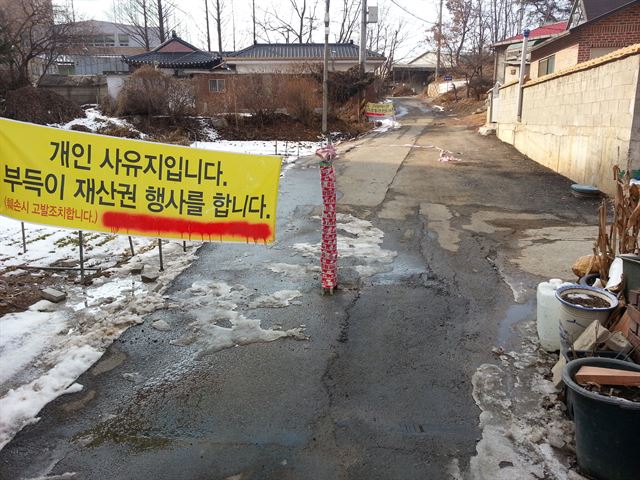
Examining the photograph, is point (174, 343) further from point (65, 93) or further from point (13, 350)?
point (65, 93)

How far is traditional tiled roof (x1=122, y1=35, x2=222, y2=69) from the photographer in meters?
33.0

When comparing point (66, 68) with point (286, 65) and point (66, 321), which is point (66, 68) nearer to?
point (286, 65)

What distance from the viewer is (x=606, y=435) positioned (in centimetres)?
286

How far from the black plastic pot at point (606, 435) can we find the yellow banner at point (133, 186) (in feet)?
11.8

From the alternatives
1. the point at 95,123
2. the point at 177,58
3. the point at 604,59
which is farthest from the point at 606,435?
the point at 177,58

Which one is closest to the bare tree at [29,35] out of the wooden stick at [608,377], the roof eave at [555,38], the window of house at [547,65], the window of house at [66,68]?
the window of house at [66,68]

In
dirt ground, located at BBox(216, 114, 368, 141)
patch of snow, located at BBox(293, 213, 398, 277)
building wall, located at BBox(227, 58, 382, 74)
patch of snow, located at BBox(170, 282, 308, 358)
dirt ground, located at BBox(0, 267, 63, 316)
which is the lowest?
patch of snow, located at BBox(170, 282, 308, 358)

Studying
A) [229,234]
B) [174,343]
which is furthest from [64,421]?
[229,234]

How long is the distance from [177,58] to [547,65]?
23.6m

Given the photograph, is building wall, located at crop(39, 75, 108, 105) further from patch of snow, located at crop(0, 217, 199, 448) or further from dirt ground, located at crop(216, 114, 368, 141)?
patch of snow, located at crop(0, 217, 199, 448)

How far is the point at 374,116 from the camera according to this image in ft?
101

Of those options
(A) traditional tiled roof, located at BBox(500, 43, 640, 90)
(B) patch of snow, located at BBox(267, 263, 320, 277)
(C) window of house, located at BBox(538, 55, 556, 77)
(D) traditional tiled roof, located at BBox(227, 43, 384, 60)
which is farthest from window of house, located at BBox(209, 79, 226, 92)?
(B) patch of snow, located at BBox(267, 263, 320, 277)

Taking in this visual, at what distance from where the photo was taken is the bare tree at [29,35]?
23641 millimetres

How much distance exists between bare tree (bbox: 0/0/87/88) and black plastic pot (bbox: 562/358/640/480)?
90.1ft
